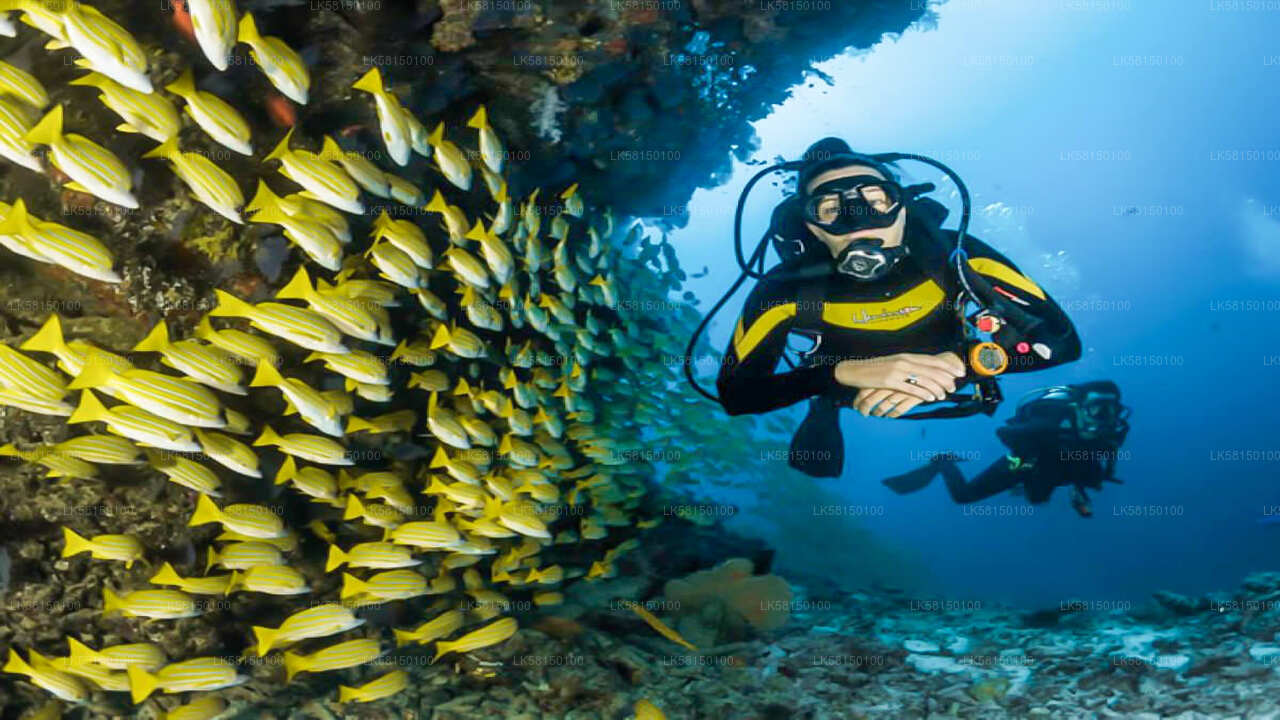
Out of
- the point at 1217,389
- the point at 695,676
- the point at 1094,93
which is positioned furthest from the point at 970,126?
the point at 695,676

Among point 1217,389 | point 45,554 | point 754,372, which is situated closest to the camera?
point 45,554

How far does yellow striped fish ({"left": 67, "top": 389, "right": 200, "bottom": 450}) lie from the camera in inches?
121

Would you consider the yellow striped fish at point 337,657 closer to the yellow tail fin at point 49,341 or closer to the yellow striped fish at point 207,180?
the yellow tail fin at point 49,341

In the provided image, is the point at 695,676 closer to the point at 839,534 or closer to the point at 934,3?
the point at 934,3

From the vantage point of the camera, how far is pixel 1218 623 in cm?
551

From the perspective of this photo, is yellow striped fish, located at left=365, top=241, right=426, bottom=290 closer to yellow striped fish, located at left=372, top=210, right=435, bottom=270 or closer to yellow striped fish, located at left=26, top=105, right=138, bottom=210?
yellow striped fish, located at left=372, top=210, right=435, bottom=270

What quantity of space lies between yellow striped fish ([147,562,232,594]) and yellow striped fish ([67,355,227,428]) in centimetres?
Answer: 142

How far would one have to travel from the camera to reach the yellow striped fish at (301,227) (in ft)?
10.8

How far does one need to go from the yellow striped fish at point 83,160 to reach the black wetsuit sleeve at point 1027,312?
5.35 meters

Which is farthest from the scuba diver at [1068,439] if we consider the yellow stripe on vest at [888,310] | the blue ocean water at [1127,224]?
the blue ocean water at [1127,224]

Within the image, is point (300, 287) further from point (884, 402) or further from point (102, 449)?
point (884, 402)

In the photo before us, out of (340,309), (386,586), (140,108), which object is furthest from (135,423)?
(386,586)

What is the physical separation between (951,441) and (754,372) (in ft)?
217

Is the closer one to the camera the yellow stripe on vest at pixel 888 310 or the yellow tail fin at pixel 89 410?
the yellow tail fin at pixel 89 410
